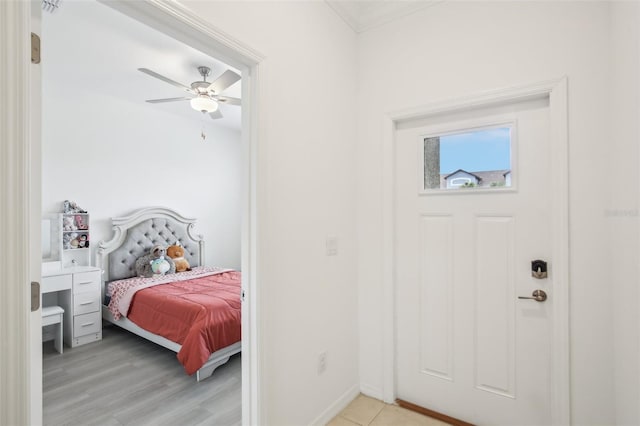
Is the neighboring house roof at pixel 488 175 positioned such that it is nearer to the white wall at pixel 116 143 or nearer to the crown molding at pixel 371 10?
the crown molding at pixel 371 10

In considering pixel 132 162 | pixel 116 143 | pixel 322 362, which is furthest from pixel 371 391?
pixel 116 143

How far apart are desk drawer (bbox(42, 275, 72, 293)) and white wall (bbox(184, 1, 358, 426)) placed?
2.84 meters

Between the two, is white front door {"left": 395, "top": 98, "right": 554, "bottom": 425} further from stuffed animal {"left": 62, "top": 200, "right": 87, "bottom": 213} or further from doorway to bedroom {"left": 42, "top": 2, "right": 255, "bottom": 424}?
stuffed animal {"left": 62, "top": 200, "right": 87, "bottom": 213}

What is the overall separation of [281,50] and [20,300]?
5.08 ft

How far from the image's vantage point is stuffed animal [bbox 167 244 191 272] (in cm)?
438

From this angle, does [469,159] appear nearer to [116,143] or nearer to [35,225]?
[35,225]

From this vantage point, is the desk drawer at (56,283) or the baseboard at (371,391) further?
the desk drawer at (56,283)

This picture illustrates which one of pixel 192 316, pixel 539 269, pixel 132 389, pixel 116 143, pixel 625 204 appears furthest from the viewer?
pixel 116 143

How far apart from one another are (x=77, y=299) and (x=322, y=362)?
9.50ft

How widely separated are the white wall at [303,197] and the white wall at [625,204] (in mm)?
1413

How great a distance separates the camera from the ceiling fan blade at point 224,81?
2.54 meters

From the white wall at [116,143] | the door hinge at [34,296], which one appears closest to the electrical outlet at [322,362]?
the door hinge at [34,296]

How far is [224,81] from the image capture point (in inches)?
106

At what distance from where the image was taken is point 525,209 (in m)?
1.84
